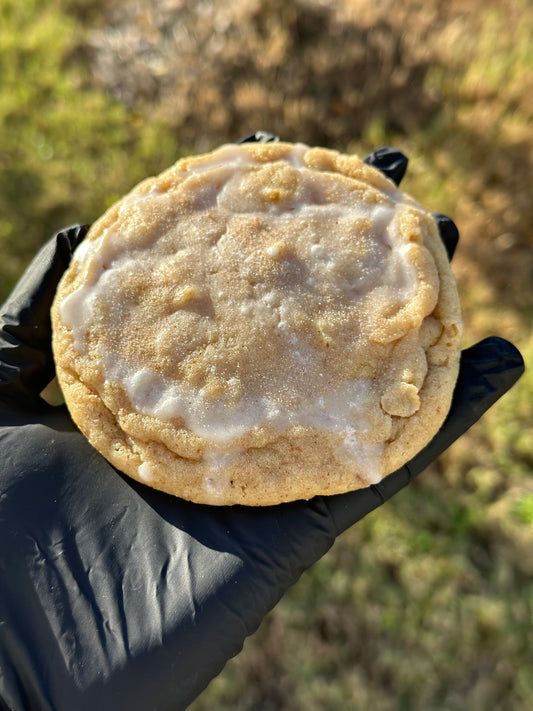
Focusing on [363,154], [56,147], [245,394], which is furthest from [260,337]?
[56,147]

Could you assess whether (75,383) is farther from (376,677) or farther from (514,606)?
(514,606)

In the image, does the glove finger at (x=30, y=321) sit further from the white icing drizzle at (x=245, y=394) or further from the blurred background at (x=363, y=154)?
the blurred background at (x=363, y=154)

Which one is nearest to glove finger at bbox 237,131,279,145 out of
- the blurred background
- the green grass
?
the blurred background

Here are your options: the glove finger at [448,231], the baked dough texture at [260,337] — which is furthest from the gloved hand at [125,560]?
the glove finger at [448,231]

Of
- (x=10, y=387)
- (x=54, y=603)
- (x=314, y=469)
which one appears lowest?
(x=54, y=603)

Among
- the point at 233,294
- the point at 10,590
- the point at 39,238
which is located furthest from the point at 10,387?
the point at 39,238

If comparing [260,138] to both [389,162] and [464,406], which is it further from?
[464,406]
